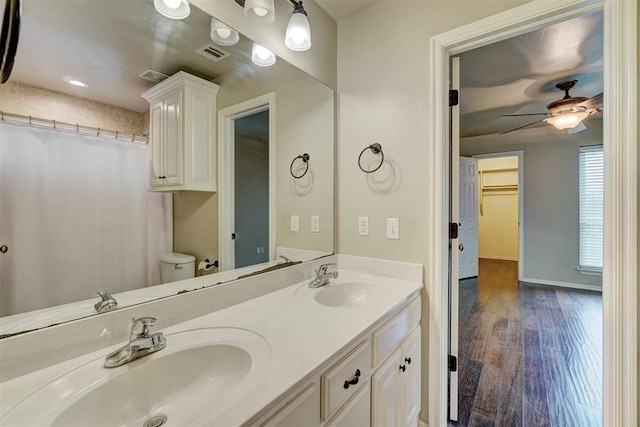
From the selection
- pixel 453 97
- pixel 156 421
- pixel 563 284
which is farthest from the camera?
pixel 563 284

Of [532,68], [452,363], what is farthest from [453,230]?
[532,68]

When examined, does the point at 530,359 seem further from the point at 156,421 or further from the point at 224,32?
the point at 224,32

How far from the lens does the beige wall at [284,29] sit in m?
1.16

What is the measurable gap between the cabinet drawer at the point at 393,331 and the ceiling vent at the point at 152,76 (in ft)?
4.06

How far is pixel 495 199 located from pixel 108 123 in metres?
7.16

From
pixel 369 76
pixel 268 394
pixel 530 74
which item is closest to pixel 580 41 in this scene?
pixel 530 74

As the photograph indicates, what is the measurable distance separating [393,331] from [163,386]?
84 cm

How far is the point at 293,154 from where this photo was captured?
1.63m

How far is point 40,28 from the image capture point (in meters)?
0.75

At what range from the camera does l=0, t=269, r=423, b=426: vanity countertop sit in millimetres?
596

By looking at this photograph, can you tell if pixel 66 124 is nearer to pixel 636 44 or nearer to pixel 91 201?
pixel 91 201

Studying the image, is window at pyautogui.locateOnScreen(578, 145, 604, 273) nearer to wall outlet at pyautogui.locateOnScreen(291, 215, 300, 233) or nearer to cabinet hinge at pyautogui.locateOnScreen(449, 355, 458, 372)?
cabinet hinge at pyautogui.locateOnScreen(449, 355, 458, 372)

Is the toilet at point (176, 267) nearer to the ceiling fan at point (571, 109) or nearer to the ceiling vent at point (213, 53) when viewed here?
the ceiling vent at point (213, 53)

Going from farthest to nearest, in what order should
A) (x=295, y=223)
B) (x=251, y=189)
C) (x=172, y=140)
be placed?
(x=295, y=223) → (x=251, y=189) → (x=172, y=140)
